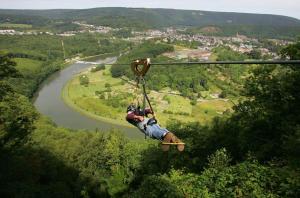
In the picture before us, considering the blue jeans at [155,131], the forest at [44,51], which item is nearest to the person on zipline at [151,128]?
the blue jeans at [155,131]

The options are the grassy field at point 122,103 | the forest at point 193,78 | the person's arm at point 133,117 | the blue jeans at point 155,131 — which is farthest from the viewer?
the forest at point 193,78

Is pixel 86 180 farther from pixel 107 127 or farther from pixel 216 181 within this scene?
pixel 107 127

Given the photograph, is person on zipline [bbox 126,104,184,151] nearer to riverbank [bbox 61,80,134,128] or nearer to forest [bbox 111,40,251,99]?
riverbank [bbox 61,80,134,128]

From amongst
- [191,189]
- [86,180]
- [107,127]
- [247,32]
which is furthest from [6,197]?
[247,32]

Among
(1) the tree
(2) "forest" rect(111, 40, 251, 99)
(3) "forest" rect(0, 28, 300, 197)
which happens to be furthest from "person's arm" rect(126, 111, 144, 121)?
(2) "forest" rect(111, 40, 251, 99)

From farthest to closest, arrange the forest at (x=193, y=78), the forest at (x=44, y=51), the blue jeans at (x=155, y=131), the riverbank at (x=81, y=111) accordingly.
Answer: the forest at (x=44, y=51) → the forest at (x=193, y=78) → the riverbank at (x=81, y=111) → the blue jeans at (x=155, y=131)

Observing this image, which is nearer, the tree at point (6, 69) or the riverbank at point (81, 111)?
the tree at point (6, 69)

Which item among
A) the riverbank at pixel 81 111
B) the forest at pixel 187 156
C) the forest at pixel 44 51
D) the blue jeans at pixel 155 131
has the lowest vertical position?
the forest at pixel 44 51

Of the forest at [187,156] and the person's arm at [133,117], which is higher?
the person's arm at [133,117]

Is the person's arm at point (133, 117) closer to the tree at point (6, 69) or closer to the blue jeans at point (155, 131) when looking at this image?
the blue jeans at point (155, 131)
